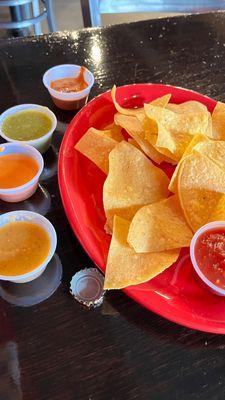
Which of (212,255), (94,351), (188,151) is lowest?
(94,351)

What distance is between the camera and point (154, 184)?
1210mm

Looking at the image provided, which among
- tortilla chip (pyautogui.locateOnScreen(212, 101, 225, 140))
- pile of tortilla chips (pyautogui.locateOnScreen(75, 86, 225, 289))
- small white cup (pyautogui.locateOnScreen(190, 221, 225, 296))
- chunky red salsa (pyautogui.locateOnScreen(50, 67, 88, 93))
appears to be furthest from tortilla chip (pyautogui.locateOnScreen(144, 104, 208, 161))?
chunky red salsa (pyautogui.locateOnScreen(50, 67, 88, 93))

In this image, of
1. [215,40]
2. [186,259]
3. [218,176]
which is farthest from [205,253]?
[215,40]

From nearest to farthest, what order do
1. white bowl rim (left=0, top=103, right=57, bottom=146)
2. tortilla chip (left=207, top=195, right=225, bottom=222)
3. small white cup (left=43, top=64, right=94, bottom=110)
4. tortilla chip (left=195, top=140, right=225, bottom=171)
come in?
tortilla chip (left=207, top=195, right=225, bottom=222)
tortilla chip (left=195, top=140, right=225, bottom=171)
white bowl rim (left=0, top=103, right=57, bottom=146)
small white cup (left=43, top=64, right=94, bottom=110)

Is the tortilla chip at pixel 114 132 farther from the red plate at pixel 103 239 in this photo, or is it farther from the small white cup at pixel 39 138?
the small white cup at pixel 39 138

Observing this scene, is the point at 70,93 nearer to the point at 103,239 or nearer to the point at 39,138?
the point at 39,138

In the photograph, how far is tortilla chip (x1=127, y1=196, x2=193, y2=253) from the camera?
1.05 metres

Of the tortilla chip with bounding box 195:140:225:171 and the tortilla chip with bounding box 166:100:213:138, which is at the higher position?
the tortilla chip with bounding box 166:100:213:138

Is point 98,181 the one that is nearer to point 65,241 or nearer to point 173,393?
point 65,241

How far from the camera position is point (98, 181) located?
131 centimetres

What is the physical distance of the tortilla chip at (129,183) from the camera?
1.14 metres

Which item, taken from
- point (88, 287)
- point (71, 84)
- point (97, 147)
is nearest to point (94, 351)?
point (88, 287)

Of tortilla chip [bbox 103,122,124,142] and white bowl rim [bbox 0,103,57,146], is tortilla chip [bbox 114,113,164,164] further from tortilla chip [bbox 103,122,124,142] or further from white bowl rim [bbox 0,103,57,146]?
white bowl rim [bbox 0,103,57,146]

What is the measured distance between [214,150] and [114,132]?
32 centimetres
